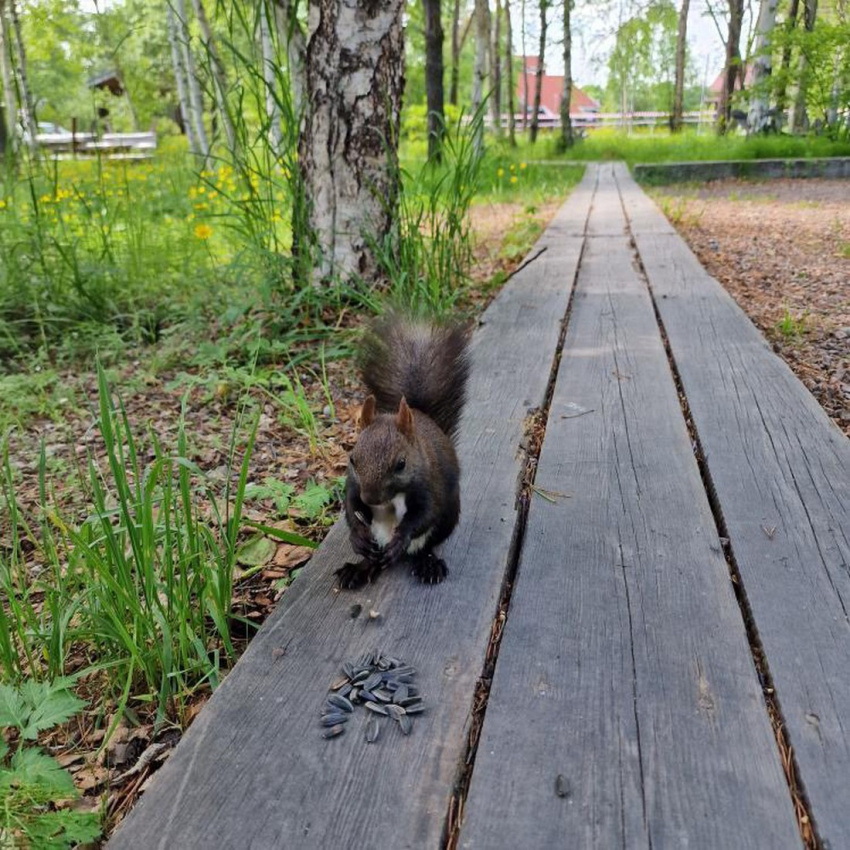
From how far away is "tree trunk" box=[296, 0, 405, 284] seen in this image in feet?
11.6

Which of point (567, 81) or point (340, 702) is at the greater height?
point (567, 81)

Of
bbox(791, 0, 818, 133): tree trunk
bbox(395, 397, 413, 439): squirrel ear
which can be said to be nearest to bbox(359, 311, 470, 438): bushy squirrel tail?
bbox(395, 397, 413, 439): squirrel ear

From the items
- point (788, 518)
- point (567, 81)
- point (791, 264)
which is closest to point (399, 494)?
point (788, 518)

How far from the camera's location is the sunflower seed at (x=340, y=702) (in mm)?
1189

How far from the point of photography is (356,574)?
158 centimetres

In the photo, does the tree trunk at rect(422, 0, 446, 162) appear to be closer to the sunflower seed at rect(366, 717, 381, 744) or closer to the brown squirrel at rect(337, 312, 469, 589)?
the brown squirrel at rect(337, 312, 469, 589)

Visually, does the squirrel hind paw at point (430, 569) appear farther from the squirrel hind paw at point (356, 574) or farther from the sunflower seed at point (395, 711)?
the sunflower seed at point (395, 711)

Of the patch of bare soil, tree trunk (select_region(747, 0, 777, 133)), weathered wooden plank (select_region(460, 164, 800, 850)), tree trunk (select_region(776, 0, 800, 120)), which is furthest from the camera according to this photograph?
tree trunk (select_region(747, 0, 777, 133))

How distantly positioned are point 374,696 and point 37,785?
0.54 m

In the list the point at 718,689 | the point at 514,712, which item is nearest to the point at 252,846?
the point at 514,712

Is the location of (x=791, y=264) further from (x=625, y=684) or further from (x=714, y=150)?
(x=714, y=150)

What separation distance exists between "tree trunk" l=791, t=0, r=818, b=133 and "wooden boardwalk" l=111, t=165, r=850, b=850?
43.6 ft

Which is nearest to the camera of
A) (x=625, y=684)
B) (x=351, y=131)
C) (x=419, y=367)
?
(x=625, y=684)

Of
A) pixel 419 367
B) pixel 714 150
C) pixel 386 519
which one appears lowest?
pixel 386 519
